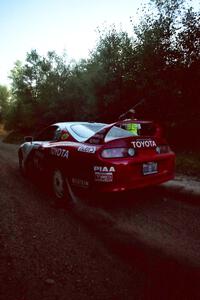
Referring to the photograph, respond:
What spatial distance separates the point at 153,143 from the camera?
4.68 metres

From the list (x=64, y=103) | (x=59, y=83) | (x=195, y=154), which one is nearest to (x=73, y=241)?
(x=195, y=154)

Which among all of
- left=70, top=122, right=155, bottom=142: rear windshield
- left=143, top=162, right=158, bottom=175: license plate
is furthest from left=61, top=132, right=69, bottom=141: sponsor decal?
left=143, top=162, right=158, bottom=175: license plate

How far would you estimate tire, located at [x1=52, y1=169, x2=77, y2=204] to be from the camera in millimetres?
4840

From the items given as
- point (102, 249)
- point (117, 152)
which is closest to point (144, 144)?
point (117, 152)

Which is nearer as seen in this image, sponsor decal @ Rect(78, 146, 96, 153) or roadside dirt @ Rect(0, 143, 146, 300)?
roadside dirt @ Rect(0, 143, 146, 300)

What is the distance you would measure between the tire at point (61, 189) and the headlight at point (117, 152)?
1.05m

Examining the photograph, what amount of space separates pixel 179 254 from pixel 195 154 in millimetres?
7672

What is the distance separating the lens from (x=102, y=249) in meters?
3.13

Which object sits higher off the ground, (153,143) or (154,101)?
(154,101)

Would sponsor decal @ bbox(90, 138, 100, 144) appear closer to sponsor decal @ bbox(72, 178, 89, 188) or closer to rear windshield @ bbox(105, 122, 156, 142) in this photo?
rear windshield @ bbox(105, 122, 156, 142)

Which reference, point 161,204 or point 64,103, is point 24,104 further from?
point 161,204

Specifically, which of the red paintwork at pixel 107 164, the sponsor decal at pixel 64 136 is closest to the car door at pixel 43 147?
the sponsor decal at pixel 64 136

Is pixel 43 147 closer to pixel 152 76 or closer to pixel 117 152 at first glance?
pixel 117 152

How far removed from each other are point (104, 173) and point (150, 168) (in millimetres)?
875
